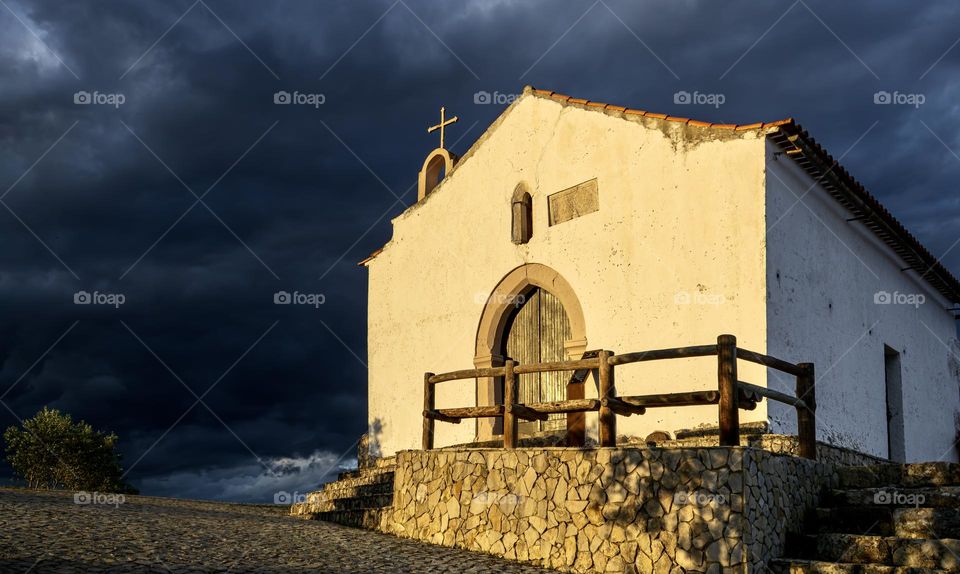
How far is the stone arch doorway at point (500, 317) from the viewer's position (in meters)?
13.8

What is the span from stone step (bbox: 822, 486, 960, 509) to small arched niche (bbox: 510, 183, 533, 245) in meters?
6.35

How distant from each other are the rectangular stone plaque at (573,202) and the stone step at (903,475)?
519 centimetres

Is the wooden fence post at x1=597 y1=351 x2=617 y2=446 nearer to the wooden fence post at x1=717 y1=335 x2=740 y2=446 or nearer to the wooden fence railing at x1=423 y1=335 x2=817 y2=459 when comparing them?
the wooden fence railing at x1=423 y1=335 x2=817 y2=459

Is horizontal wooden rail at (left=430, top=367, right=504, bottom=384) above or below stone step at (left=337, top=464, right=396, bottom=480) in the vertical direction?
above

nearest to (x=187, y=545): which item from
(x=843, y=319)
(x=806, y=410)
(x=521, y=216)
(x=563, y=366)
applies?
(x=563, y=366)

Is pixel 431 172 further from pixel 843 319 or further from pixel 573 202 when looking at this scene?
pixel 843 319

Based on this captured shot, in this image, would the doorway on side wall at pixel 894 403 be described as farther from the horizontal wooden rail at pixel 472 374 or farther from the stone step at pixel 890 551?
the horizontal wooden rail at pixel 472 374

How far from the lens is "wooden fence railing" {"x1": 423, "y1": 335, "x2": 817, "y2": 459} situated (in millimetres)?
8781

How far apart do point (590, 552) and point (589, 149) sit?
6.46m

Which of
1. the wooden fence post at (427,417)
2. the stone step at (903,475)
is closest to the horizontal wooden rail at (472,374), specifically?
the wooden fence post at (427,417)

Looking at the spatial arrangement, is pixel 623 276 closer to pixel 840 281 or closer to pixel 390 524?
pixel 840 281

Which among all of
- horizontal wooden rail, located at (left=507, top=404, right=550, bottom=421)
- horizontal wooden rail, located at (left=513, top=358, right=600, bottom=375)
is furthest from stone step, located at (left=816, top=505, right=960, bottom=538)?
horizontal wooden rail, located at (left=507, top=404, right=550, bottom=421)

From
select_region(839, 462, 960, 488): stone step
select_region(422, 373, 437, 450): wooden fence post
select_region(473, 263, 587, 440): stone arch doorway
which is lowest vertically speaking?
select_region(839, 462, 960, 488): stone step

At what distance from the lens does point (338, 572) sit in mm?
8336
